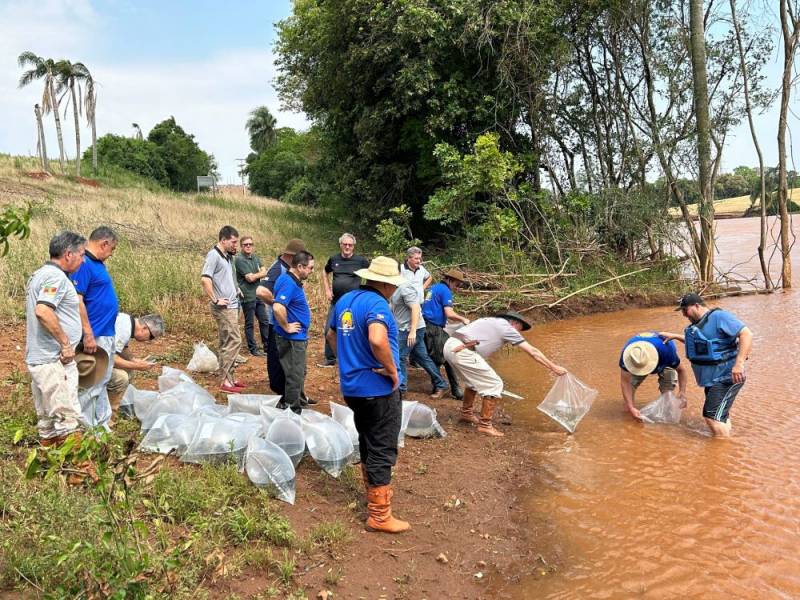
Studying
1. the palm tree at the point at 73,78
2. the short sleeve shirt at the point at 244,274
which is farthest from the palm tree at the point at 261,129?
the short sleeve shirt at the point at 244,274

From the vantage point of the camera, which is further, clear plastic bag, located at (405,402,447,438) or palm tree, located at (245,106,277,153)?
palm tree, located at (245,106,277,153)

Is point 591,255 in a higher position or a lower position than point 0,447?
higher

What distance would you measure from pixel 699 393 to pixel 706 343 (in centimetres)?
174

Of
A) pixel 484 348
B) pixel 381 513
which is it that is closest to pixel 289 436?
pixel 381 513

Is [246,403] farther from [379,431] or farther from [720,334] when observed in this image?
[720,334]

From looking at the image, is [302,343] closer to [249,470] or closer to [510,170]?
[249,470]

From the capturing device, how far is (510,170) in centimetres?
1508

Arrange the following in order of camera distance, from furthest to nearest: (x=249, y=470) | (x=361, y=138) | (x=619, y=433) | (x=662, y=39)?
(x=361, y=138), (x=662, y=39), (x=619, y=433), (x=249, y=470)

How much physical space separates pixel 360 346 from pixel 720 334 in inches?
145

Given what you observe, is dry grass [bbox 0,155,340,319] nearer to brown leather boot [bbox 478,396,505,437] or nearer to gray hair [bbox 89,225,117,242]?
gray hair [bbox 89,225,117,242]

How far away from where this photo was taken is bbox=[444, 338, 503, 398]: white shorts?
575 centimetres

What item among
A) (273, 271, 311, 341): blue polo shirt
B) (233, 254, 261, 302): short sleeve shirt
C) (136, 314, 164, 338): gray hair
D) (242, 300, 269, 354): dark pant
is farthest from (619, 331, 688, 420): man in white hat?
(233, 254, 261, 302): short sleeve shirt

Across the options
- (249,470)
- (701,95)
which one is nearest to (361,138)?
(701,95)

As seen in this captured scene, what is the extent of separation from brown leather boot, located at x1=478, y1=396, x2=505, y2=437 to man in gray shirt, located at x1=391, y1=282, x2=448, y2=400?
88 centimetres
